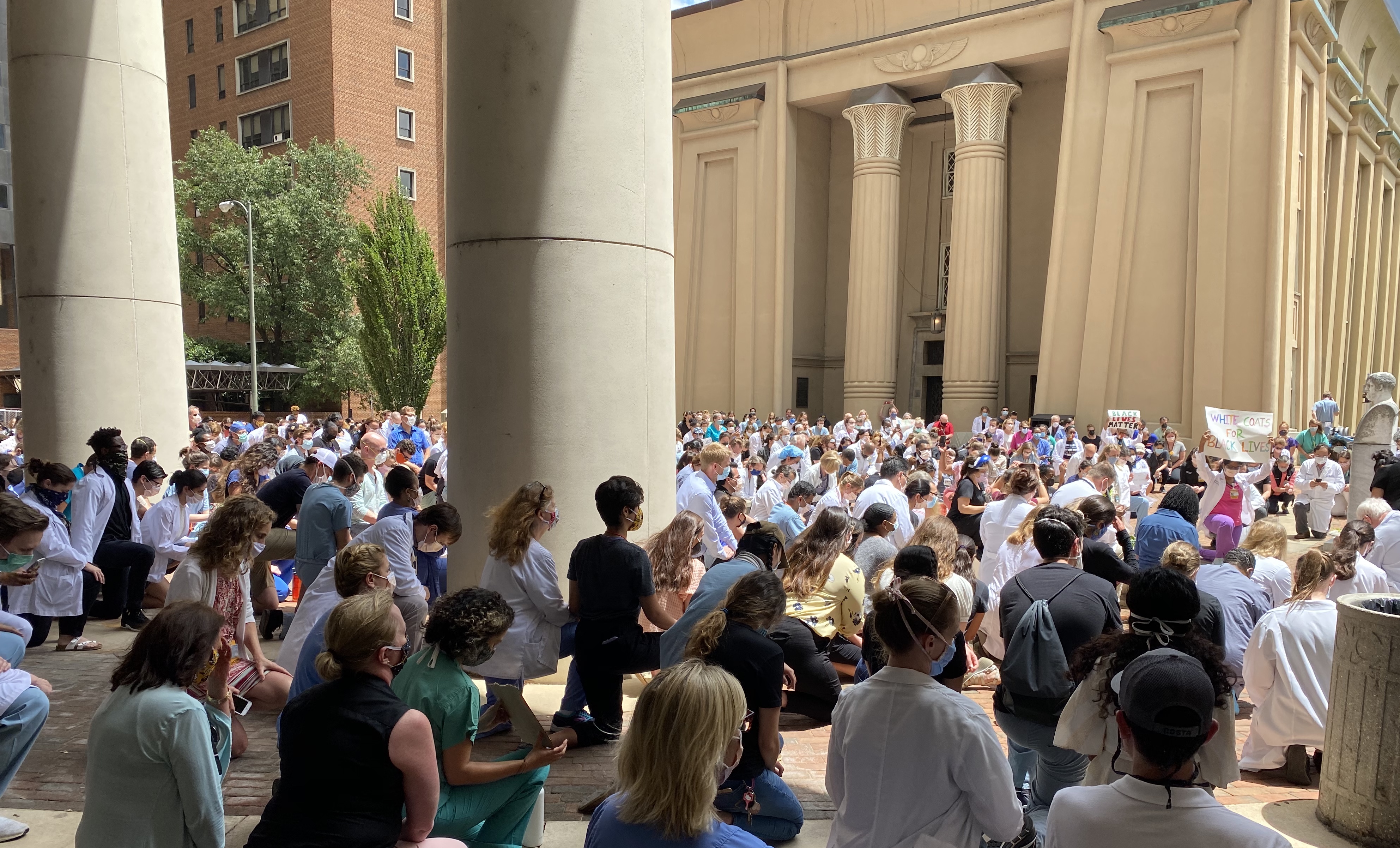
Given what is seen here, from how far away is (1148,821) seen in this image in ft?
7.65

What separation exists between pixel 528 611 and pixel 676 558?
46.6 inches

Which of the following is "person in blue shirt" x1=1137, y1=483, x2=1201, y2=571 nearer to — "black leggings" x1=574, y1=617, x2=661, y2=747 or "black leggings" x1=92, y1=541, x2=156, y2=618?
"black leggings" x1=574, y1=617, x2=661, y2=747

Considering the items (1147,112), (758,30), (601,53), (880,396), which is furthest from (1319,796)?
(758,30)

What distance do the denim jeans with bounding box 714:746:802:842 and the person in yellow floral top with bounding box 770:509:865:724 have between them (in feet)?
5.02

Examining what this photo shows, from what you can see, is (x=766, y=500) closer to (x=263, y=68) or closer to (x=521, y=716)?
(x=521, y=716)

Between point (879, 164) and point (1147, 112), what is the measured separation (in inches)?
310

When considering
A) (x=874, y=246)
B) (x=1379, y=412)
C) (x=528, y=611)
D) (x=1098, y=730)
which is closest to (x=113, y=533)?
(x=528, y=611)

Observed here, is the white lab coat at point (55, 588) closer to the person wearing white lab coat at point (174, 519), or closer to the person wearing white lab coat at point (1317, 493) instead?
the person wearing white lab coat at point (174, 519)

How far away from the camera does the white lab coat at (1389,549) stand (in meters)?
7.93

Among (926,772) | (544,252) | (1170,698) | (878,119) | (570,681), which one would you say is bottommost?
(570,681)

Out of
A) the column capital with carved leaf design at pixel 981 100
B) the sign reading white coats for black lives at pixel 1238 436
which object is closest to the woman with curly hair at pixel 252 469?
the sign reading white coats for black lives at pixel 1238 436

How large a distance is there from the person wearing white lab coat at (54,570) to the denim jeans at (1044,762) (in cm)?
670

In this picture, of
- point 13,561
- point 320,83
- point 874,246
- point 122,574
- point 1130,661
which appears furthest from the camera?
point 320,83

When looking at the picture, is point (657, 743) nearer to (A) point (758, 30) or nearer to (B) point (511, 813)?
(B) point (511, 813)
